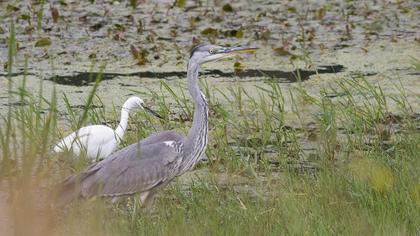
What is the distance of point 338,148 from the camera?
5.75m

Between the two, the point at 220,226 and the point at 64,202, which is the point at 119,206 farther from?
the point at 220,226

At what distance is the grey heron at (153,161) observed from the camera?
16.0 feet

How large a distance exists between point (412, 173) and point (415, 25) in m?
4.74

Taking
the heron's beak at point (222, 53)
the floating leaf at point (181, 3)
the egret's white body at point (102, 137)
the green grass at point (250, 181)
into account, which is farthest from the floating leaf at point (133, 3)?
the heron's beak at point (222, 53)

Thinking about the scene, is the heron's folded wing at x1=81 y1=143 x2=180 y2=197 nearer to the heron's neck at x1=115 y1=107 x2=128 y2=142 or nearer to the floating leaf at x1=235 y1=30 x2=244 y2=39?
the heron's neck at x1=115 y1=107 x2=128 y2=142

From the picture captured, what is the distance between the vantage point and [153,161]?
4973 millimetres

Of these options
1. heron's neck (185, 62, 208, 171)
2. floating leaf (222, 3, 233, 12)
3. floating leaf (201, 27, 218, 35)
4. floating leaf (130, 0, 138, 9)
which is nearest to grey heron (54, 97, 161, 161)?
heron's neck (185, 62, 208, 171)

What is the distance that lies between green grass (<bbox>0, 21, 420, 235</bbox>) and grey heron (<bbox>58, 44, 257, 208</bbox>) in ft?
0.37

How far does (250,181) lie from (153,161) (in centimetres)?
70

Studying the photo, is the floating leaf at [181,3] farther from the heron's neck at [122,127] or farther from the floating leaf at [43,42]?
the heron's neck at [122,127]

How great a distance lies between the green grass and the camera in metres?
3.11

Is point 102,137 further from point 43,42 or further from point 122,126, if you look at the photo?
point 43,42

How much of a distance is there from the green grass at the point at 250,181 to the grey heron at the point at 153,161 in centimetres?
11

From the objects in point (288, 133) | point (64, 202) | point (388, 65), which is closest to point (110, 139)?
point (288, 133)
